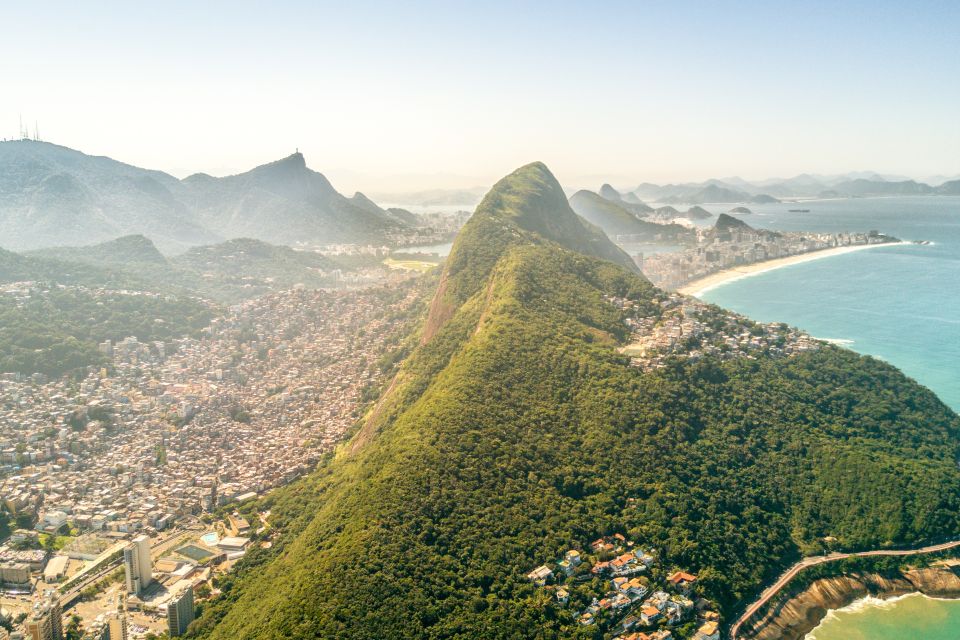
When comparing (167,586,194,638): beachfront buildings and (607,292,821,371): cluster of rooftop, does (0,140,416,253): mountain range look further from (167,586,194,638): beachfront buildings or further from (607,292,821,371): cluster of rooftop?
(167,586,194,638): beachfront buildings

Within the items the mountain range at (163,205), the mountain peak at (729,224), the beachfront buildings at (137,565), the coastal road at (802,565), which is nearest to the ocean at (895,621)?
the coastal road at (802,565)

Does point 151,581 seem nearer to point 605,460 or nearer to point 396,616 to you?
point 396,616

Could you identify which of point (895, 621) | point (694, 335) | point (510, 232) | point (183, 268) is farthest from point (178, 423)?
point (183, 268)

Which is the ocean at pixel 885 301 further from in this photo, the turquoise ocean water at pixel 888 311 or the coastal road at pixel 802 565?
the coastal road at pixel 802 565

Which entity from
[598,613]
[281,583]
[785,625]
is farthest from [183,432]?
[785,625]

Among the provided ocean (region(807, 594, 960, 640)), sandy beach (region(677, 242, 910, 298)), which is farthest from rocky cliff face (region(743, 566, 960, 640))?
sandy beach (region(677, 242, 910, 298))

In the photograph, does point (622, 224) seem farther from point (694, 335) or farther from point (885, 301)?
point (694, 335)
